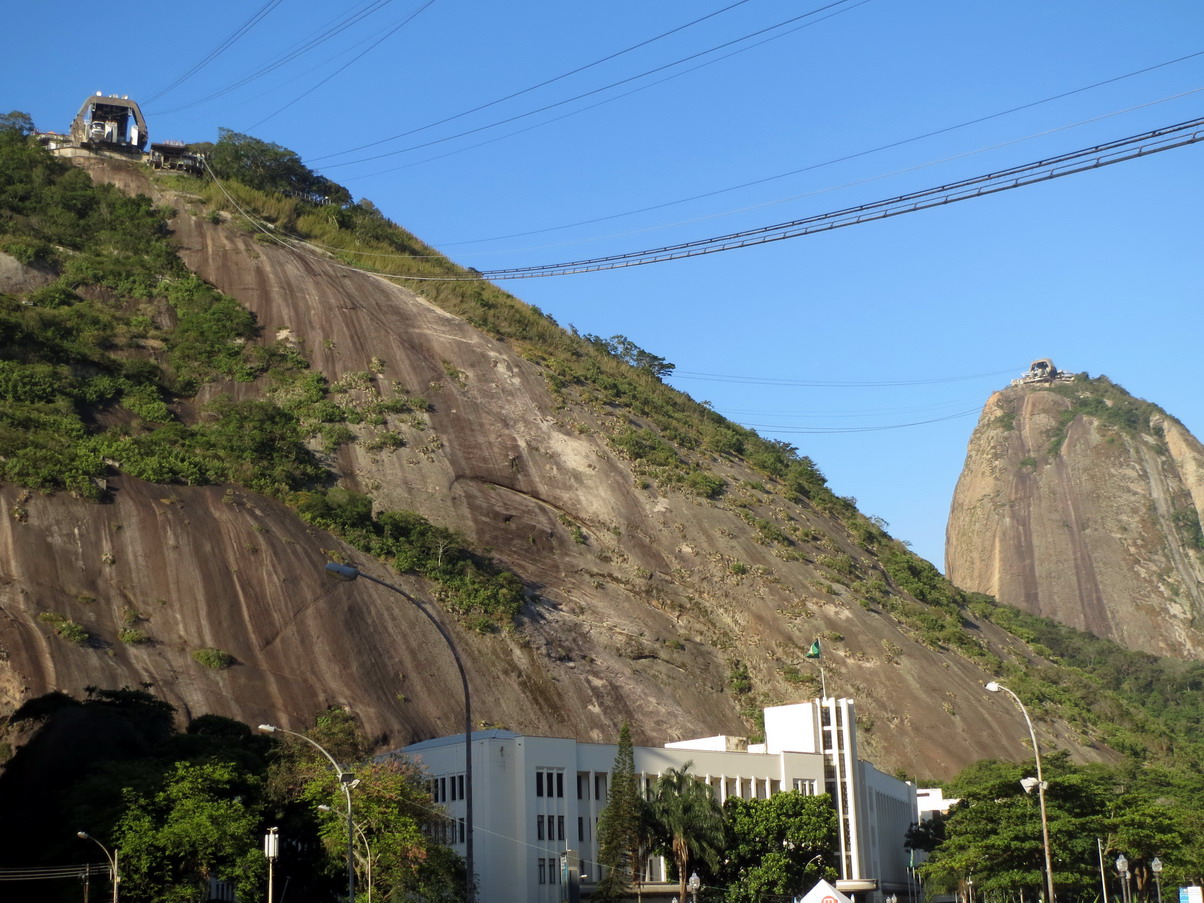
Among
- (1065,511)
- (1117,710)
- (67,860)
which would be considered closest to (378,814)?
(67,860)

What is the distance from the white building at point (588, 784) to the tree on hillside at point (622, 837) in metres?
3.85

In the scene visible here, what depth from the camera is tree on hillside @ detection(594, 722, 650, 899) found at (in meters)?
48.1

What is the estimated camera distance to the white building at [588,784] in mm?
51969

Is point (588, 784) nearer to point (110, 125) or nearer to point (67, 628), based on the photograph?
point (67, 628)

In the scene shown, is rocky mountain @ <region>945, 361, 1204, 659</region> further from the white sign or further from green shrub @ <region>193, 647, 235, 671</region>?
the white sign

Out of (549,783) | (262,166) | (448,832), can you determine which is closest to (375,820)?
(448,832)

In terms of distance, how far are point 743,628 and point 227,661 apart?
33.1 metres

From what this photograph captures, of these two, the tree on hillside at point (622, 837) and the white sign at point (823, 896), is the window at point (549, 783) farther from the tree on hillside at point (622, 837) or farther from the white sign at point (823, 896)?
the white sign at point (823, 896)

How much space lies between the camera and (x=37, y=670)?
55.0m

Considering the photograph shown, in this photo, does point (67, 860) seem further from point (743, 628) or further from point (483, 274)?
point (743, 628)

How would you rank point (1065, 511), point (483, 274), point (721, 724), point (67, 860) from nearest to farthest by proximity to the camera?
point (67, 860)
point (483, 274)
point (721, 724)
point (1065, 511)

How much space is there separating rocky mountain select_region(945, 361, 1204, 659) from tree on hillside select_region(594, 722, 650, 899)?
132 m

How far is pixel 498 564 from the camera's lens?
78.1 m

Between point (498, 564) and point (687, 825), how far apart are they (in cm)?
3160
